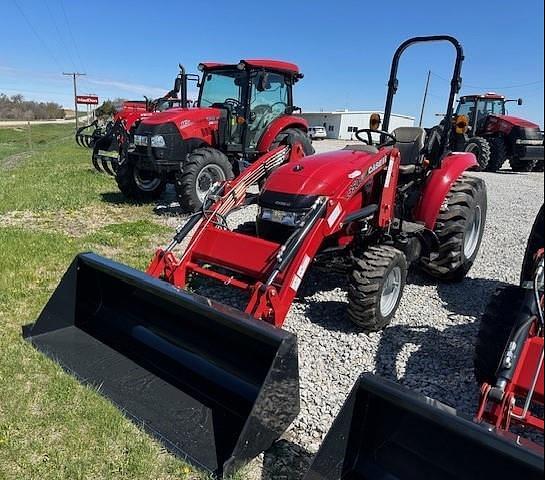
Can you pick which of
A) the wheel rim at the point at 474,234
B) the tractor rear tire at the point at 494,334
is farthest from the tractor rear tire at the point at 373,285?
the wheel rim at the point at 474,234

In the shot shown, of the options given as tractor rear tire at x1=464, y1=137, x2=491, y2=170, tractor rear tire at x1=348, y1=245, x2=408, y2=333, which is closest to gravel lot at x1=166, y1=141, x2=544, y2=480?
tractor rear tire at x1=348, y1=245, x2=408, y2=333

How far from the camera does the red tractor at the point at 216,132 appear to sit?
793 cm

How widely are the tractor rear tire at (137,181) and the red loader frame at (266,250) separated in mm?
4532

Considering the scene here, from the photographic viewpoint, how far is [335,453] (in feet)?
7.24

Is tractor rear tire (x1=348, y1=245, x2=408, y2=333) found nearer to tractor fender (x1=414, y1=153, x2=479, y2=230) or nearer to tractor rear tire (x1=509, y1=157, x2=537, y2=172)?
tractor fender (x1=414, y1=153, x2=479, y2=230)

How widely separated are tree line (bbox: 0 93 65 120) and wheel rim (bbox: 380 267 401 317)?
3293 inches

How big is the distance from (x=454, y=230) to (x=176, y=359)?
9.58 feet

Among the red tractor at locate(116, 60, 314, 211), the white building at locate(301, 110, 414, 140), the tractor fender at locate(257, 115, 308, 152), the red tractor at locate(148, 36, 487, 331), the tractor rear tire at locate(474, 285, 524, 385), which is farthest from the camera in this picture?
the white building at locate(301, 110, 414, 140)

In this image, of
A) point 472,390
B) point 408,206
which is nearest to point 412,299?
point 408,206

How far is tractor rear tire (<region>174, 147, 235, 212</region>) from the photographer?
7.50m

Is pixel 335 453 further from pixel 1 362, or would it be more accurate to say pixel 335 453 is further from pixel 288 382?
pixel 1 362

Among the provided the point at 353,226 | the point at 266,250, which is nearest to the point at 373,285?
the point at 353,226

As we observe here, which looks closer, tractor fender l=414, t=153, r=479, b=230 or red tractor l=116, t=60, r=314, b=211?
tractor fender l=414, t=153, r=479, b=230

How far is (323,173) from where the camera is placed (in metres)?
4.01
